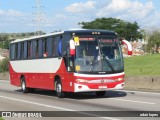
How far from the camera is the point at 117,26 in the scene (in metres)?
125

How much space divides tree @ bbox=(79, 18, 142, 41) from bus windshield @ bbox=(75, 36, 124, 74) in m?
100

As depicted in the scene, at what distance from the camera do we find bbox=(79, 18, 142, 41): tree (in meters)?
123

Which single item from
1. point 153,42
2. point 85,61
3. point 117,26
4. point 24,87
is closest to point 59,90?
point 85,61

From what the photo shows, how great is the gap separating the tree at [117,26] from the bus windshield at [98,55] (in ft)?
329

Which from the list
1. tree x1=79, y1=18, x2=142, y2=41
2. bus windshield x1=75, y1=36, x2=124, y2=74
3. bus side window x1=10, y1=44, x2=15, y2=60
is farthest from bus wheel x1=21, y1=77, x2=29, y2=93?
tree x1=79, y1=18, x2=142, y2=41

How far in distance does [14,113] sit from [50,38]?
8.48 meters

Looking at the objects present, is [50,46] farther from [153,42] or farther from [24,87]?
[153,42]

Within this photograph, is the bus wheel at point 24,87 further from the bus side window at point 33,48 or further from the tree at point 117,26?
the tree at point 117,26

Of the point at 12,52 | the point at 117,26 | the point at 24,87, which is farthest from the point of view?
the point at 117,26

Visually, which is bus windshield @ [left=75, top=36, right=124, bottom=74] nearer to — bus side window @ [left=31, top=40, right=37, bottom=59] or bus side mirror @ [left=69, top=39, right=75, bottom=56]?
bus side mirror @ [left=69, top=39, right=75, bottom=56]

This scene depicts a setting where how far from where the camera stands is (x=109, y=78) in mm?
21312

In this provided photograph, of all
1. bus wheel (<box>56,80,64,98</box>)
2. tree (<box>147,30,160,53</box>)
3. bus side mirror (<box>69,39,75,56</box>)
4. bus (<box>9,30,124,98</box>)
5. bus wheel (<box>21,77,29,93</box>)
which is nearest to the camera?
bus side mirror (<box>69,39,75,56</box>)

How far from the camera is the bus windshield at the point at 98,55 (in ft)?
69.1

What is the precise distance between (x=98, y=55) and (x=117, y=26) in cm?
10446
